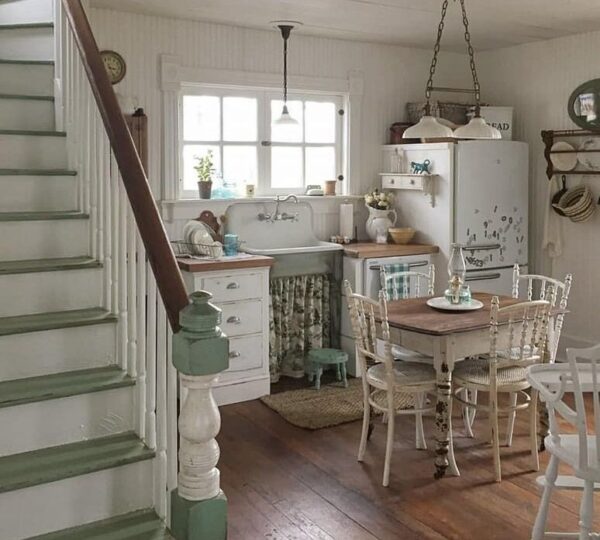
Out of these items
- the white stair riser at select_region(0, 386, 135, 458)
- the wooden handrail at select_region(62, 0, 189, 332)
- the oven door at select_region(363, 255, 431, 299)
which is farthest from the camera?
the oven door at select_region(363, 255, 431, 299)

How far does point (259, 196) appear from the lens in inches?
216

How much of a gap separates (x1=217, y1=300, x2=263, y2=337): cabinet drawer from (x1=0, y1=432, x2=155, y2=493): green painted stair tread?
2309 mm

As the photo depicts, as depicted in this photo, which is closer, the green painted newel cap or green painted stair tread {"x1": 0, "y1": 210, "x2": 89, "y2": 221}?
the green painted newel cap

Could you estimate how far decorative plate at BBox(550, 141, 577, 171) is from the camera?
18.2ft

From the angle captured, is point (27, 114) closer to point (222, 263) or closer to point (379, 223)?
point (222, 263)

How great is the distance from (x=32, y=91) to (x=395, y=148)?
10.3 feet

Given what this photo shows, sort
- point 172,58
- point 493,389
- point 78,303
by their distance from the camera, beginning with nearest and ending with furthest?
point 78,303, point 493,389, point 172,58

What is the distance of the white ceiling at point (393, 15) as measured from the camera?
450 centimetres

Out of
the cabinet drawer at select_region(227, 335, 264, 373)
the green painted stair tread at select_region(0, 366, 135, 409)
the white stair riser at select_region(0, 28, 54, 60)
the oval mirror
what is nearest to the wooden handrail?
the green painted stair tread at select_region(0, 366, 135, 409)

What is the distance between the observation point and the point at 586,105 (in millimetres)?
5379

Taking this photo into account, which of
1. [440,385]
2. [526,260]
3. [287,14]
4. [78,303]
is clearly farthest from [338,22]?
[78,303]

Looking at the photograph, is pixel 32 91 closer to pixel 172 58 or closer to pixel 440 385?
pixel 172 58

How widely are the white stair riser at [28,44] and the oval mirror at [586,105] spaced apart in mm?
3714

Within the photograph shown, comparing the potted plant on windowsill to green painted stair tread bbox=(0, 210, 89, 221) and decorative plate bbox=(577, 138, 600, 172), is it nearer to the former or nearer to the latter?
green painted stair tread bbox=(0, 210, 89, 221)
